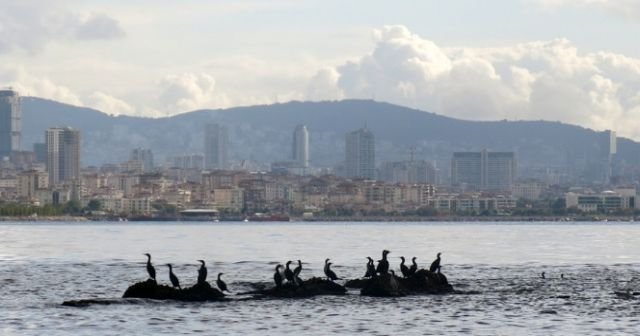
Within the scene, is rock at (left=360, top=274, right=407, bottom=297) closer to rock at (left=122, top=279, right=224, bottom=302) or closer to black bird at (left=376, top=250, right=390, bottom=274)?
black bird at (left=376, top=250, right=390, bottom=274)

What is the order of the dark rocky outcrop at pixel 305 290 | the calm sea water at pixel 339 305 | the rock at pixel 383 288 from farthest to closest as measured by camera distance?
the rock at pixel 383 288
the dark rocky outcrop at pixel 305 290
the calm sea water at pixel 339 305

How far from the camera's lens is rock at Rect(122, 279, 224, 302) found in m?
57.1

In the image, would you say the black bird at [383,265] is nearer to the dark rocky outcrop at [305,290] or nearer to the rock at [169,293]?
the dark rocky outcrop at [305,290]

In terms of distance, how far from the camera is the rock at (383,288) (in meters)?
60.6

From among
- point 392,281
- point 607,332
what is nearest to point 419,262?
point 392,281

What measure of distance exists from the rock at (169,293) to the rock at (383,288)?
20.5 ft

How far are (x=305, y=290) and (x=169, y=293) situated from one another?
5.71 m

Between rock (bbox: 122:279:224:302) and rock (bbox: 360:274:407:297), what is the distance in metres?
6.26

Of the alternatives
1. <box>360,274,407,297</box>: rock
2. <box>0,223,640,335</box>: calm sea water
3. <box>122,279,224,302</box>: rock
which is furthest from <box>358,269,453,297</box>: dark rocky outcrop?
<box>122,279,224,302</box>: rock

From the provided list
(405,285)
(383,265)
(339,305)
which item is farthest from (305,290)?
(405,285)

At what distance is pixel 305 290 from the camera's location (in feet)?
198

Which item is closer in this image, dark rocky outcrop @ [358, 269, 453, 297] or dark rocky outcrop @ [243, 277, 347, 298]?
dark rocky outcrop @ [243, 277, 347, 298]

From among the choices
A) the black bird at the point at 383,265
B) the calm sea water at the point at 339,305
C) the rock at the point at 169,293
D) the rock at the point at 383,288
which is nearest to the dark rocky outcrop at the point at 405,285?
the rock at the point at 383,288

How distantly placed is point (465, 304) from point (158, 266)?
3570 centimetres
